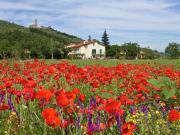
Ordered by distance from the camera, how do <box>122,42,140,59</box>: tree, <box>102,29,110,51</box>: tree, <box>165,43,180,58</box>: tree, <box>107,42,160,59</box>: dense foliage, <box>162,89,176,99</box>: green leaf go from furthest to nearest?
<box>102,29,110,51</box>: tree → <box>122,42,140,59</box>: tree → <box>107,42,160,59</box>: dense foliage → <box>165,43,180,58</box>: tree → <box>162,89,176,99</box>: green leaf

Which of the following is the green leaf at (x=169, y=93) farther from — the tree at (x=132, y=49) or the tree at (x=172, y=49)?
the tree at (x=132, y=49)

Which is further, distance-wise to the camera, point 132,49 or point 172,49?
point 132,49

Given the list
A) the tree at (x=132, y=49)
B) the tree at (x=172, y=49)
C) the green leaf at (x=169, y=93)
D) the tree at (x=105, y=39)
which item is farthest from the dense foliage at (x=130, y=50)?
the green leaf at (x=169, y=93)

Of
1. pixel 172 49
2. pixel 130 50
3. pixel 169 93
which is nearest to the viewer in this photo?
pixel 169 93

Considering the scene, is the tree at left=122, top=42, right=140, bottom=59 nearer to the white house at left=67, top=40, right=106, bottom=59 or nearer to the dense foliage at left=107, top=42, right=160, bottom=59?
the dense foliage at left=107, top=42, right=160, bottom=59

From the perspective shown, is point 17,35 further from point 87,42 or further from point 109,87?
point 109,87

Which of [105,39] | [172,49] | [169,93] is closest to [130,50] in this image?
[172,49]

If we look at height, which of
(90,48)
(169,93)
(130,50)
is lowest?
(169,93)

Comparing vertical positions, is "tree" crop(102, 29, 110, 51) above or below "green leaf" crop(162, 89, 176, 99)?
above

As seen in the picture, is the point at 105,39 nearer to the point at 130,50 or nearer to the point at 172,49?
the point at 130,50

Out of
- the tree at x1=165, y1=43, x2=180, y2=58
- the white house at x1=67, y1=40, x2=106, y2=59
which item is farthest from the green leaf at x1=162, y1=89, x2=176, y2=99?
the white house at x1=67, y1=40, x2=106, y2=59

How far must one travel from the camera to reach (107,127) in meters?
3.04

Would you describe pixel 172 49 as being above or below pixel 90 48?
below

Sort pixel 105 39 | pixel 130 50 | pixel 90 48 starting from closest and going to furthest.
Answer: pixel 130 50 < pixel 90 48 < pixel 105 39
